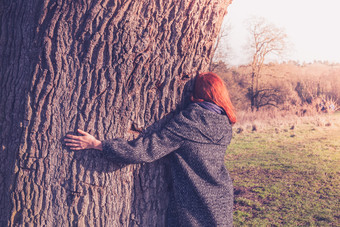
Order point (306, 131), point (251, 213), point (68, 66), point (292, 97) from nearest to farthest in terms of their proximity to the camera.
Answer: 1. point (68, 66)
2. point (251, 213)
3. point (306, 131)
4. point (292, 97)

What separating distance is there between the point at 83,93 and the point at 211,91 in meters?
1.03

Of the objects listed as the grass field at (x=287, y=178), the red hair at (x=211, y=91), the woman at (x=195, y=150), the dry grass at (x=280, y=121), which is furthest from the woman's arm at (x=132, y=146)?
the dry grass at (x=280, y=121)

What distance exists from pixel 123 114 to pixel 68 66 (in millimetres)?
549

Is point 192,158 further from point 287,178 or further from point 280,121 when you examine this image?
point 280,121

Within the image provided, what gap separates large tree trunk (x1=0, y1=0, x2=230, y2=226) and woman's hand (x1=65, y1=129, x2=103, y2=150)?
0.05 m

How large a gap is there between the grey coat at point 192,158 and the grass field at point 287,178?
8.05ft

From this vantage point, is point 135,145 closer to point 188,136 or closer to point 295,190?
point 188,136

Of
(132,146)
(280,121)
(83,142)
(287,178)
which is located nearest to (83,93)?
(83,142)

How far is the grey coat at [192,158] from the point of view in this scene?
2.44m

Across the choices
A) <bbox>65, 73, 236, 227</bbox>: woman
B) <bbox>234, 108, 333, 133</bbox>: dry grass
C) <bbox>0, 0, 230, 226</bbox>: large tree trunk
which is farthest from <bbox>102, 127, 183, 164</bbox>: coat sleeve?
<bbox>234, 108, 333, 133</bbox>: dry grass

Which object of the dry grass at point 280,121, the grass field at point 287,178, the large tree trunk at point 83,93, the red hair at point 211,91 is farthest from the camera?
the dry grass at point 280,121

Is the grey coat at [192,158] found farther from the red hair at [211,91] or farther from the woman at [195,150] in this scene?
the red hair at [211,91]

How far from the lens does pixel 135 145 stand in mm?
2432

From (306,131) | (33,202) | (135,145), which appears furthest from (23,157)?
(306,131)
